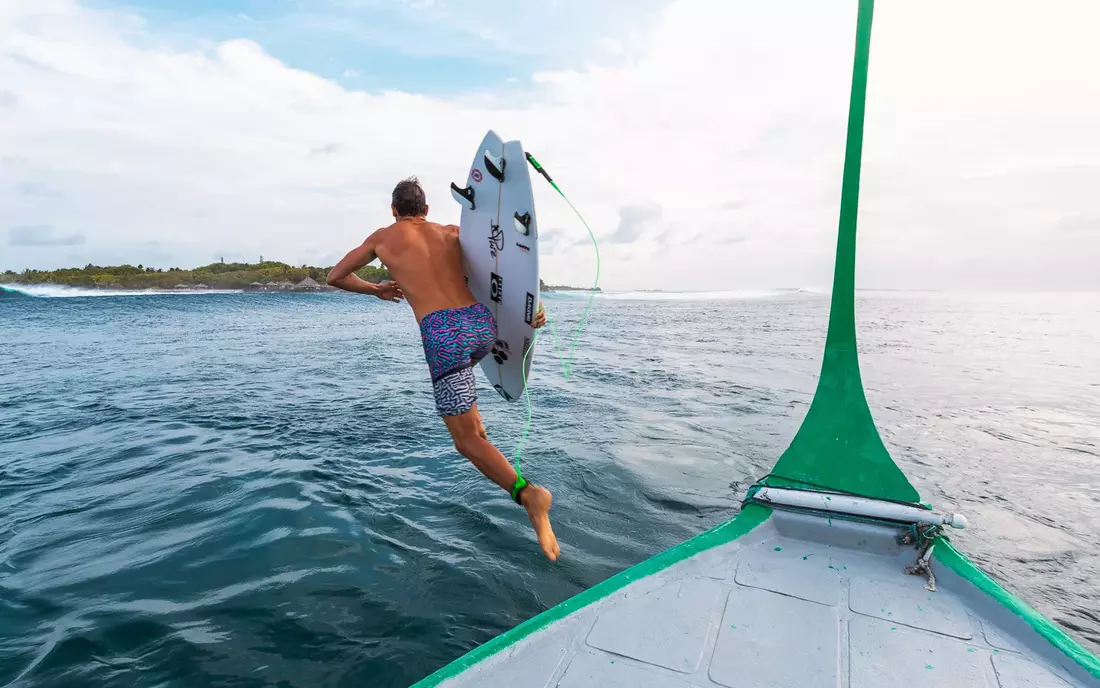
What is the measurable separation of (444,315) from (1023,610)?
3.94 meters

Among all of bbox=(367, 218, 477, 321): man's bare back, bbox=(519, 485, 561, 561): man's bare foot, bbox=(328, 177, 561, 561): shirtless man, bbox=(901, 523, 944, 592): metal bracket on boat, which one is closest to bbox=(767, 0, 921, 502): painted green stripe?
bbox=(901, 523, 944, 592): metal bracket on boat

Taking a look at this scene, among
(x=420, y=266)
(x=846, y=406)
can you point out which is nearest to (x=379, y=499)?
(x=420, y=266)

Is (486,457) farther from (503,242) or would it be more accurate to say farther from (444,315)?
(503,242)

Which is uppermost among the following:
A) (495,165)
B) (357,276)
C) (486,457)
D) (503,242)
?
(495,165)

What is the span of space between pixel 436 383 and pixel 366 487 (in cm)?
285

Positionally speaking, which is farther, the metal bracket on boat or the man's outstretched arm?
the man's outstretched arm

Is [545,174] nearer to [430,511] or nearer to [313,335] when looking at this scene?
[430,511]

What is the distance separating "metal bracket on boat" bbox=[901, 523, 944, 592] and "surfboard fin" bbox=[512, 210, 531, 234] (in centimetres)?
341

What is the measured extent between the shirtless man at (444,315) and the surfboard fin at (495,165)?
0.61m

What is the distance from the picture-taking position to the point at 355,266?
181 inches

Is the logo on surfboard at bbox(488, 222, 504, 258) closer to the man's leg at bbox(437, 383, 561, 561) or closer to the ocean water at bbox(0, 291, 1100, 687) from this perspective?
the man's leg at bbox(437, 383, 561, 561)

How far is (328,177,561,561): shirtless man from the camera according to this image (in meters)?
4.33

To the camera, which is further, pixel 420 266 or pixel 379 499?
pixel 379 499

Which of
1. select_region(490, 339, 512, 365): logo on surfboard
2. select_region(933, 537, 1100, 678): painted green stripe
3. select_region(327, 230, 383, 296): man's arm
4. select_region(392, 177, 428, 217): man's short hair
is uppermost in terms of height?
select_region(392, 177, 428, 217): man's short hair
